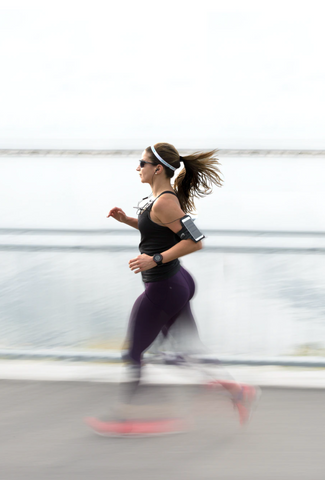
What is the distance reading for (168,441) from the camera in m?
2.87

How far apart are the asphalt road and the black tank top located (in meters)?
0.86

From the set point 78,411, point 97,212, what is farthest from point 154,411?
point 97,212

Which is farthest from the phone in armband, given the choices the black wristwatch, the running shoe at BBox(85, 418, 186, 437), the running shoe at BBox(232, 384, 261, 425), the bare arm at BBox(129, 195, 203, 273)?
the running shoe at BBox(85, 418, 186, 437)

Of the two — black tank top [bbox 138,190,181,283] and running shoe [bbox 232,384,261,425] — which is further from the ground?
black tank top [bbox 138,190,181,283]

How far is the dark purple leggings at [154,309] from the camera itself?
2850 mm

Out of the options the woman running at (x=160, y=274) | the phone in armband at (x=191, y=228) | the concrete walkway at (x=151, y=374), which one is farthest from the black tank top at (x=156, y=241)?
the concrete walkway at (x=151, y=374)

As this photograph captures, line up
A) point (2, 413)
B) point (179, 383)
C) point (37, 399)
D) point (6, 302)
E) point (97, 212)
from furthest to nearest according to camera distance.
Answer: point (97, 212), point (6, 302), point (179, 383), point (37, 399), point (2, 413)

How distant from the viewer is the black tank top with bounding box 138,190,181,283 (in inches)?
111

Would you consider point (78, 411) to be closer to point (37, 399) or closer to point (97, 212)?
point (37, 399)

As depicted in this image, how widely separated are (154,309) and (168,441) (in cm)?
68

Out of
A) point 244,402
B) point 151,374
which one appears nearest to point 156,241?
point 244,402

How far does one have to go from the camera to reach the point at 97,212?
15.8 ft

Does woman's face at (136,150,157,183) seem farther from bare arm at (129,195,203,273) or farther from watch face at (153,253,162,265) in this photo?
watch face at (153,253,162,265)

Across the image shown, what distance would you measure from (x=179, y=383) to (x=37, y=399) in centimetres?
91
